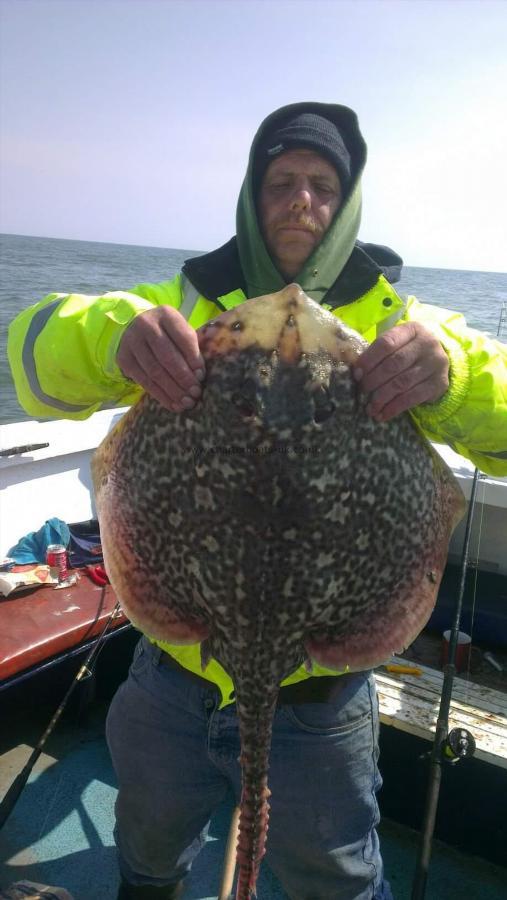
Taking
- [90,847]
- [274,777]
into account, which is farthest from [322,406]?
[90,847]

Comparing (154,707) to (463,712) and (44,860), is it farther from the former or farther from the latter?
(463,712)

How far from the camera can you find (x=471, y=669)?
16.1 feet

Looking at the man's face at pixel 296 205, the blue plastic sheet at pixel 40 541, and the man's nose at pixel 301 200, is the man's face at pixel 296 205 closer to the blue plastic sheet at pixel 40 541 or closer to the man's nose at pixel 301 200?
the man's nose at pixel 301 200

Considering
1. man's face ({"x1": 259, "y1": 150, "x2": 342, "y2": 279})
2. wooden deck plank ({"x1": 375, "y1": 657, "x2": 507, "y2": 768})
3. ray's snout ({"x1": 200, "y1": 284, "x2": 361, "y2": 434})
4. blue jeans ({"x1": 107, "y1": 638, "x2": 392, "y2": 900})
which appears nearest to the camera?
ray's snout ({"x1": 200, "y1": 284, "x2": 361, "y2": 434})

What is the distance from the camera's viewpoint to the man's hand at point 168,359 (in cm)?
174

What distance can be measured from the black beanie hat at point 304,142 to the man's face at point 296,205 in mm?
28

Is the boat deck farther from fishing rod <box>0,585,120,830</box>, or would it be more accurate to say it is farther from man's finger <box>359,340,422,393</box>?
man's finger <box>359,340,422,393</box>

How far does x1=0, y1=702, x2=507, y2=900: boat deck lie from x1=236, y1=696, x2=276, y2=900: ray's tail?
205 cm

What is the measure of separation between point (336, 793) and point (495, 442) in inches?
59.0

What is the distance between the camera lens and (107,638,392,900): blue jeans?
251 centimetres

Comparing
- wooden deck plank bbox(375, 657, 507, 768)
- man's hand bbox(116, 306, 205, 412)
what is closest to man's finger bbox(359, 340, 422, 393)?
man's hand bbox(116, 306, 205, 412)

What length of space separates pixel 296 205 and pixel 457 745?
2766 millimetres

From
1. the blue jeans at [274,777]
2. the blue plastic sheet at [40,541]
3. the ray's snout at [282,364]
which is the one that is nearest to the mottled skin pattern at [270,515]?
the ray's snout at [282,364]

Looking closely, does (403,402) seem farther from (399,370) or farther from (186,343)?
(186,343)
